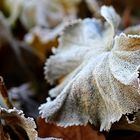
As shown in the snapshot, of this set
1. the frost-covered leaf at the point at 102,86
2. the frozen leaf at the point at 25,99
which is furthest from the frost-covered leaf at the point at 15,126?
the frozen leaf at the point at 25,99

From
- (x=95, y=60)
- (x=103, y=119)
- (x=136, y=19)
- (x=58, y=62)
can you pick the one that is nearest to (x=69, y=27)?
(x=58, y=62)

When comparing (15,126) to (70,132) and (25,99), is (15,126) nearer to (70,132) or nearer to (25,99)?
(70,132)

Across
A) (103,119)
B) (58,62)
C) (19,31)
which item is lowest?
(103,119)

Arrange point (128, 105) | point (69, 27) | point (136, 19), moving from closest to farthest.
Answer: point (128, 105) < point (69, 27) < point (136, 19)

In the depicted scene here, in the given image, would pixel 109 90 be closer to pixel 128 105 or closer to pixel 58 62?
pixel 128 105

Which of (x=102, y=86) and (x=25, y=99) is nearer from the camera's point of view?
(x=102, y=86)

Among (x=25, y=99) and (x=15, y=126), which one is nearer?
(x=15, y=126)

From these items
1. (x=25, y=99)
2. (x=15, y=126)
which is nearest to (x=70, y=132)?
(x=15, y=126)

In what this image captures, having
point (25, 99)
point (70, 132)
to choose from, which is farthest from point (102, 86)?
point (25, 99)
